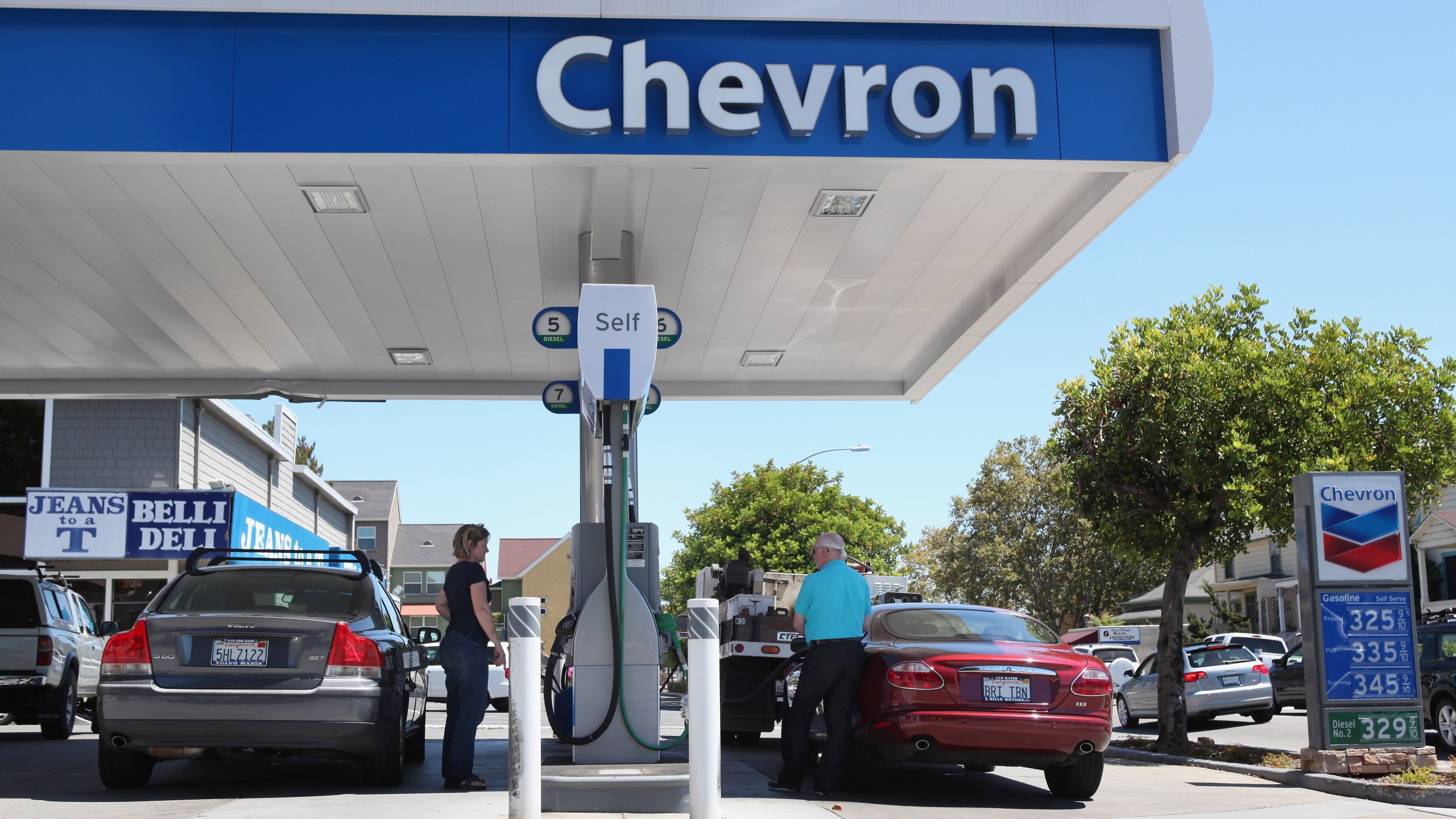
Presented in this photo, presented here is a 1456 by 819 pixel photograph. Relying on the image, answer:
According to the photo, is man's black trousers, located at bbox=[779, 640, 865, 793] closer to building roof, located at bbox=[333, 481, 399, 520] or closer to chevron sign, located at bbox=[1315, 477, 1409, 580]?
chevron sign, located at bbox=[1315, 477, 1409, 580]

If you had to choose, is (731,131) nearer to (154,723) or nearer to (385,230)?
(385,230)

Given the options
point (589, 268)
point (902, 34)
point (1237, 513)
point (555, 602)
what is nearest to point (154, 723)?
point (589, 268)

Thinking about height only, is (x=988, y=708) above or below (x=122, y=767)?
above

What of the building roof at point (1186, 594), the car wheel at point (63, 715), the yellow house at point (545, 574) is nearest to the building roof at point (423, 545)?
the yellow house at point (545, 574)

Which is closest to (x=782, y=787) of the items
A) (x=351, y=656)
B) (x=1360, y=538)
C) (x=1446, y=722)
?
(x=351, y=656)

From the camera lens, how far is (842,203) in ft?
32.2

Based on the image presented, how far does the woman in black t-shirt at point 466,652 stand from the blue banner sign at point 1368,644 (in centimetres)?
681

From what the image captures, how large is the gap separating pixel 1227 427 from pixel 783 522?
1745 inches

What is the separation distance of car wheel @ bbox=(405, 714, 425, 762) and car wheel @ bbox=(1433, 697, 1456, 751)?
11056 millimetres

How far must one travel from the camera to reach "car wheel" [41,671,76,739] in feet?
46.6

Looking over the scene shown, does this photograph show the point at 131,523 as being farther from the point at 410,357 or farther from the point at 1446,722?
the point at 1446,722

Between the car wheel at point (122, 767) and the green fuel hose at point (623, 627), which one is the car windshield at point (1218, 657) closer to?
the green fuel hose at point (623, 627)

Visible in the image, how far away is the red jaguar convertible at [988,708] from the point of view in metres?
8.18

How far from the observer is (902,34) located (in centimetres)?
873
